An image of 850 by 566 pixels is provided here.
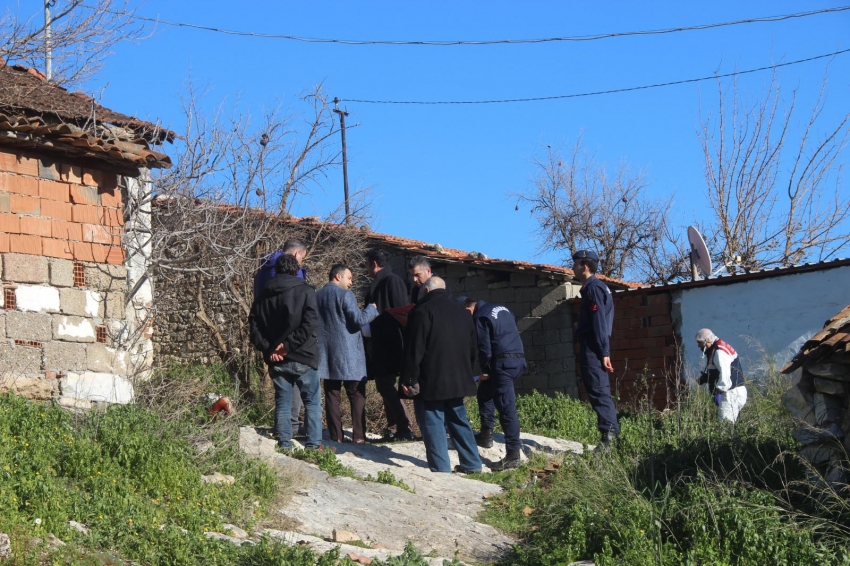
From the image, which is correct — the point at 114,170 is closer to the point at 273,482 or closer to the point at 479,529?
the point at 273,482

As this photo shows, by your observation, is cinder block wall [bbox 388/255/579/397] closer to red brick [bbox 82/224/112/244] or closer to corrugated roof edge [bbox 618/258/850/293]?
corrugated roof edge [bbox 618/258/850/293]

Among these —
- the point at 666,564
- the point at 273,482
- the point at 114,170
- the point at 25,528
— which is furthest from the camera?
the point at 114,170

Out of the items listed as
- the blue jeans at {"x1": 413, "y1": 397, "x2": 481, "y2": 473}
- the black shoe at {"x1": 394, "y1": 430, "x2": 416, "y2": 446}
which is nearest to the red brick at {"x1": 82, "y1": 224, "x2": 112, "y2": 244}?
the blue jeans at {"x1": 413, "y1": 397, "x2": 481, "y2": 473}

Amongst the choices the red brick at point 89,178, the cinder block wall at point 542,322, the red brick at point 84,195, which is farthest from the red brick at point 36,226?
the cinder block wall at point 542,322

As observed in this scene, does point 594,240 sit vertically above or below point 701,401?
above

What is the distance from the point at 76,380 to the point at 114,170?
201cm

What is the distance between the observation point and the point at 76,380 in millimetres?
8625

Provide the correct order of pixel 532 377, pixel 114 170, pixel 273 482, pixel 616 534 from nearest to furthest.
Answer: pixel 616 534 < pixel 273 482 < pixel 114 170 < pixel 532 377

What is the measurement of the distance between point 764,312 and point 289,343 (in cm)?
774

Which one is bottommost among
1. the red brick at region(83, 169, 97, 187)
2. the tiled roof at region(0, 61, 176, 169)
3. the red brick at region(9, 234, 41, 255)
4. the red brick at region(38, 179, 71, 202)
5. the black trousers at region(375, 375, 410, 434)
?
the black trousers at region(375, 375, 410, 434)

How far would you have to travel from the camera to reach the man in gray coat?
29.9 ft

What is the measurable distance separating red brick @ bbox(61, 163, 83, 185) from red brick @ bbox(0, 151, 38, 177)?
276 millimetres

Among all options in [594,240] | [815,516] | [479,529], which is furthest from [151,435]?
[594,240]

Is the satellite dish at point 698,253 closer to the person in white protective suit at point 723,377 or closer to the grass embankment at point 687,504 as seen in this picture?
the person in white protective suit at point 723,377
